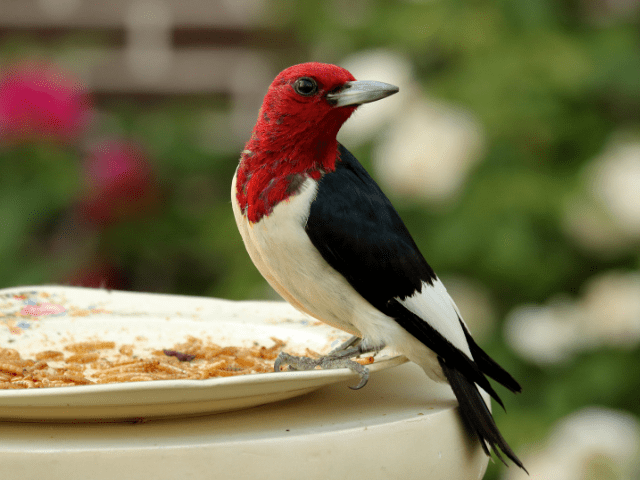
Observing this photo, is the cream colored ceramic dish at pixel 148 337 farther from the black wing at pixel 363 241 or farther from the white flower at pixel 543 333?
the white flower at pixel 543 333

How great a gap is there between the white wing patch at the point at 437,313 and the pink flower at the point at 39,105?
1.76 m

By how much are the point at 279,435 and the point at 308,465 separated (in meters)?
0.04

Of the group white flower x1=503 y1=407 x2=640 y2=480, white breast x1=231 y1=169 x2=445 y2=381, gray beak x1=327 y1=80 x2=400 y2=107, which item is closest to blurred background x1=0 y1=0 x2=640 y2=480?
white flower x1=503 y1=407 x2=640 y2=480

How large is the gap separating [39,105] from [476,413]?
190 cm

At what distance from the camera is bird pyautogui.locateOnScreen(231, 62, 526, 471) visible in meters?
0.89

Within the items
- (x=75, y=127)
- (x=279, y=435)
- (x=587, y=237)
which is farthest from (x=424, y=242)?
(x=279, y=435)

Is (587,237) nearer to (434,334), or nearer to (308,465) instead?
(434,334)

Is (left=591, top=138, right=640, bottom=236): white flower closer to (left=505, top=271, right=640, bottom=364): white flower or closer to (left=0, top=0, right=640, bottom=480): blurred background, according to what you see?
(left=0, top=0, right=640, bottom=480): blurred background

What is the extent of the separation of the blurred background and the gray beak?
1.07 meters

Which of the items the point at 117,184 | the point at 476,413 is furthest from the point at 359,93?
the point at 117,184

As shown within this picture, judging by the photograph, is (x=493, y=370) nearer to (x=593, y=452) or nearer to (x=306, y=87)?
(x=306, y=87)

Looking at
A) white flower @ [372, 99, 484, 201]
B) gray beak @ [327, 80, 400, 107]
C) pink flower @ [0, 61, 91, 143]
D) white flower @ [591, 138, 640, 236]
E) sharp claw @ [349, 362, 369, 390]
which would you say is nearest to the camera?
sharp claw @ [349, 362, 369, 390]

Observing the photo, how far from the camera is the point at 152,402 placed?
70 cm

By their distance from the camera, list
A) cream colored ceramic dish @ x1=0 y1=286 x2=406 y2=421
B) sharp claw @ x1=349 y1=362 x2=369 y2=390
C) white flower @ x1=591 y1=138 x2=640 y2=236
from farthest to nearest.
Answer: white flower @ x1=591 y1=138 x2=640 y2=236 < sharp claw @ x1=349 y1=362 x2=369 y2=390 < cream colored ceramic dish @ x1=0 y1=286 x2=406 y2=421
